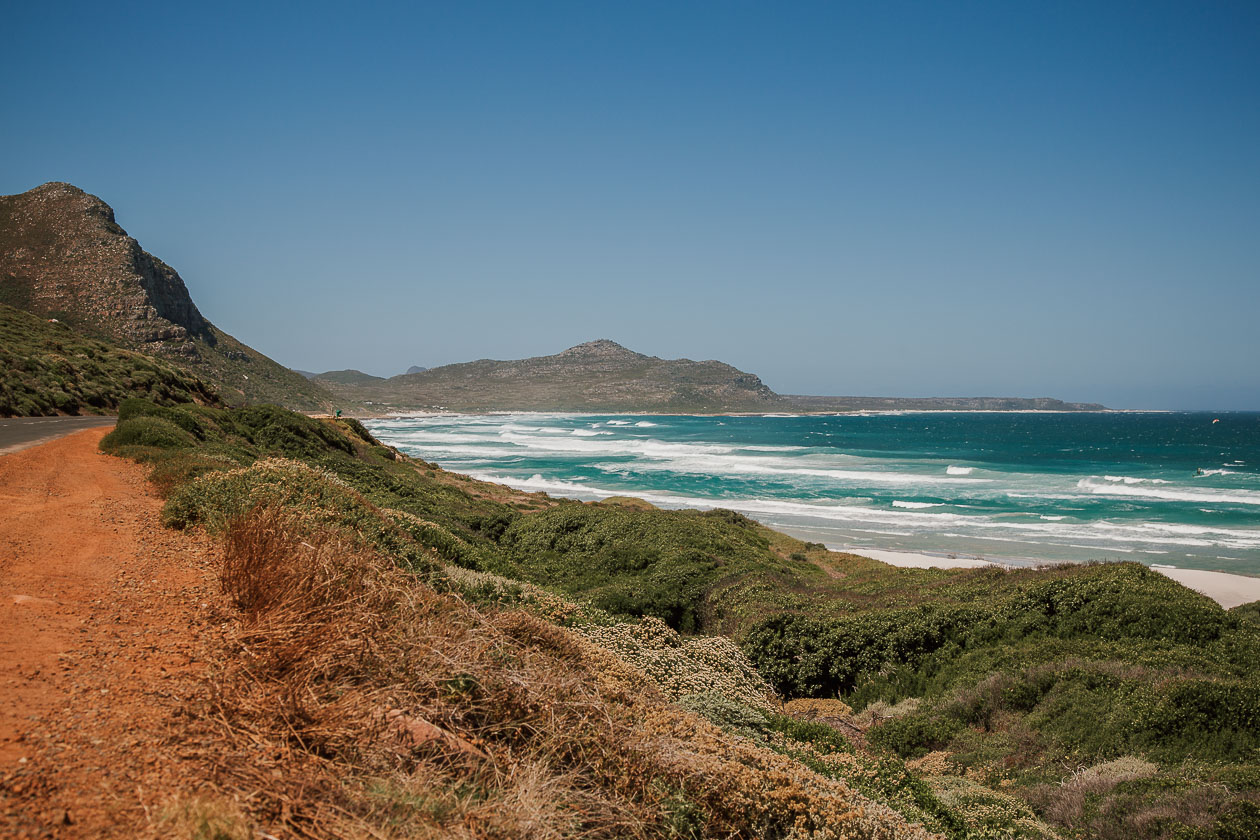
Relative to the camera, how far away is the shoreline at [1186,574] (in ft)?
71.3

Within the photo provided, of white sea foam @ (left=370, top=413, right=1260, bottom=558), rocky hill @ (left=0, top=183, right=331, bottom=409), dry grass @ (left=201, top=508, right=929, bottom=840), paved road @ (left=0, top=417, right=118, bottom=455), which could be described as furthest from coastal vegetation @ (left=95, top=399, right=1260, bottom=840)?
rocky hill @ (left=0, top=183, right=331, bottom=409)

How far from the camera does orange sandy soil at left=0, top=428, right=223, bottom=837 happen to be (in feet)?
8.69

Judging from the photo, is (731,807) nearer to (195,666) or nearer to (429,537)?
(195,666)

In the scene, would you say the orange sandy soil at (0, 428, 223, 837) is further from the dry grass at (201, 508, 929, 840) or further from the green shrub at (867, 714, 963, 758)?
the green shrub at (867, 714, 963, 758)

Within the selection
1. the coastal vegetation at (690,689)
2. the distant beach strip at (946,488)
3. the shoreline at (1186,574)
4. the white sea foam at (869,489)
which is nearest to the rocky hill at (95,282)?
the distant beach strip at (946,488)

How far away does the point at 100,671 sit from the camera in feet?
12.3

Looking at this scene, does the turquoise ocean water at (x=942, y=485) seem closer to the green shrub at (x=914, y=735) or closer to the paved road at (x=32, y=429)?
the green shrub at (x=914, y=735)

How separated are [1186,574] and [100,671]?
31.6m

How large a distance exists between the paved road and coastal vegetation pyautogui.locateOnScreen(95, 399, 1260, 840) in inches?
99.1

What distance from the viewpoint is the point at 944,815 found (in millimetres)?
6094

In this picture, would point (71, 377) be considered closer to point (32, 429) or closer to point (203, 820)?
point (32, 429)

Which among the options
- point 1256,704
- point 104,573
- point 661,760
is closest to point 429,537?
point 104,573

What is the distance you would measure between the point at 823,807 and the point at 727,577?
1130cm

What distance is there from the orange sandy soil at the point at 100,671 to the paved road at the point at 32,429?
10.1 m
